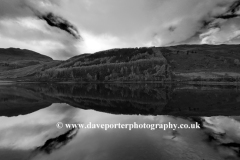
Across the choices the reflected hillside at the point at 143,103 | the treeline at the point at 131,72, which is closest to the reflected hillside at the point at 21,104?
the reflected hillside at the point at 143,103

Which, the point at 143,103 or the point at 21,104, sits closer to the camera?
the point at 143,103

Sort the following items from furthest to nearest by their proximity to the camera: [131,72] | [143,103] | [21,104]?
[131,72] < [21,104] < [143,103]

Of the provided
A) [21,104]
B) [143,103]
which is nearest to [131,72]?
[143,103]

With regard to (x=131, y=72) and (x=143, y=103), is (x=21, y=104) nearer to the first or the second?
(x=143, y=103)

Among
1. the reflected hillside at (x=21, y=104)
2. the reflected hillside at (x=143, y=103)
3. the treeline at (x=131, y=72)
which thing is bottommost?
the reflected hillside at (x=21, y=104)

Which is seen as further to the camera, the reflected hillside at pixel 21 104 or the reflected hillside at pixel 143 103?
the reflected hillside at pixel 21 104

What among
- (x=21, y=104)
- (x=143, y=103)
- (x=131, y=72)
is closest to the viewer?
(x=143, y=103)

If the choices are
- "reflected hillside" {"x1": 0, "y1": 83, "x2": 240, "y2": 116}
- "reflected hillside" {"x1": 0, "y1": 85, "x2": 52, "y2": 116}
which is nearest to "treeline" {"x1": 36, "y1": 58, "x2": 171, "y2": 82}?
"reflected hillside" {"x1": 0, "y1": 83, "x2": 240, "y2": 116}

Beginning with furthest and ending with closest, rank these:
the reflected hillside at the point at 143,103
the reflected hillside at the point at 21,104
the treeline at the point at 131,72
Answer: the treeline at the point at 131,72 < the reflected hillside at the point at 21,104 < the reflected hillside at the point at 143,103

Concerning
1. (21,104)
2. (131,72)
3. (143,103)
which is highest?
(131,72)

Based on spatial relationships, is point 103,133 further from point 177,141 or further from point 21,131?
point 21,131

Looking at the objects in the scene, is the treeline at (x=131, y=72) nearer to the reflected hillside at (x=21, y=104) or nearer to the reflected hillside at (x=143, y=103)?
the reflected hillside at (x=143, y=103)

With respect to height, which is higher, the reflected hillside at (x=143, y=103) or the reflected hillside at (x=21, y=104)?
the reflected hillside at (x=143, y=103)

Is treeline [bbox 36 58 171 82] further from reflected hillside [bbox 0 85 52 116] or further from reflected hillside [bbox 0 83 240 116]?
reflected hillside [bbox 0 85 52 116]
